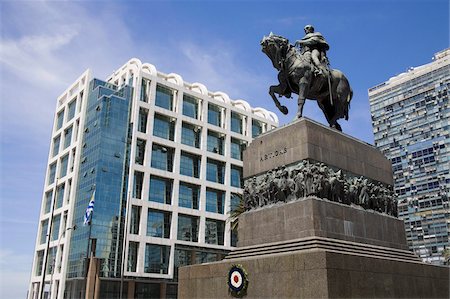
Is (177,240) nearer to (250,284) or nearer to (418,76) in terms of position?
(250,284)

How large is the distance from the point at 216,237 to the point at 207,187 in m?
7.23

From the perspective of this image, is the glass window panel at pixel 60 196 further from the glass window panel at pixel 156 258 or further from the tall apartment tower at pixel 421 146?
the tall apartment tower at pixel 421 146

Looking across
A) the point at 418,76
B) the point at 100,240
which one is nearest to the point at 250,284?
the point at 100,240

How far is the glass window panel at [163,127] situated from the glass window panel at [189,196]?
739 centimetres

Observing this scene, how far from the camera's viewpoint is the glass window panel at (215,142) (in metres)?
63.7

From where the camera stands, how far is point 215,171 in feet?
208

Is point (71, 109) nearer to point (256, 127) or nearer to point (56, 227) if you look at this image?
point (56, 227)

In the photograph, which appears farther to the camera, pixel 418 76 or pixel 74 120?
pixel 418 76

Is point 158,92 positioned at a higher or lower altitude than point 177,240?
higher

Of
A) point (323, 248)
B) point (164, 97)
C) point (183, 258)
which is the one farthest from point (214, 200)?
point (323, 248)

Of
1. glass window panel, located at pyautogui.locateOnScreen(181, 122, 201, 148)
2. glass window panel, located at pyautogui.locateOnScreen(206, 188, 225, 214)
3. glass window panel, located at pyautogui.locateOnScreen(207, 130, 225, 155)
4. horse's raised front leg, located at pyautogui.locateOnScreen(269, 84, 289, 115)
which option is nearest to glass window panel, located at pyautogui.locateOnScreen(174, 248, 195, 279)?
glass window panel, located at pyautogui.locateOnScreen(206, 188, 225, 214)

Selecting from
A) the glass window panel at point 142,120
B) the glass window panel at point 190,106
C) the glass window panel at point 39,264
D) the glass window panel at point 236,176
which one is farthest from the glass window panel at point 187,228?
the glass window panel at point 39,264

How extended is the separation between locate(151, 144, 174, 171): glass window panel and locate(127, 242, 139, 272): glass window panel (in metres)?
10.8

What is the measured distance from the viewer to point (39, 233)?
6400 cm
